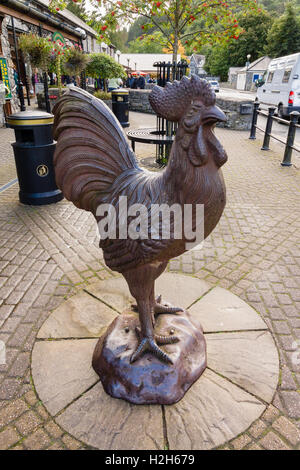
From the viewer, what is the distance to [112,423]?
85.7 inches

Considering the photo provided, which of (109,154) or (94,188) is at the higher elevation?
(109,154)

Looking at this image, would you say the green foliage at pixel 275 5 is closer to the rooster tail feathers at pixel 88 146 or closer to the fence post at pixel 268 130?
the fence post at pixel 268 130

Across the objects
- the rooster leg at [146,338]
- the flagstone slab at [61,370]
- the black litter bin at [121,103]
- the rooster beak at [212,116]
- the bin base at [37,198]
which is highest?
the rooster beak at [212,116]

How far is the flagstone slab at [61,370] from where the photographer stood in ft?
7.80

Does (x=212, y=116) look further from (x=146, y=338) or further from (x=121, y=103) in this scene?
(x=121, y=103)

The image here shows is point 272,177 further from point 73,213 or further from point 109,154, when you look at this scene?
point 109,154

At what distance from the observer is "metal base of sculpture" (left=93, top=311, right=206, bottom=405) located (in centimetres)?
231

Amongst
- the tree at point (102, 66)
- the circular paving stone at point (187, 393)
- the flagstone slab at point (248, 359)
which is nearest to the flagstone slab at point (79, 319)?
the circular paving stone at point (187, 393)

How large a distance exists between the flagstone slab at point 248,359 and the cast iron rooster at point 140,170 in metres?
0.54

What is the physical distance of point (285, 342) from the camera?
9.71 ft

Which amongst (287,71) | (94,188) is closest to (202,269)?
(94,188)

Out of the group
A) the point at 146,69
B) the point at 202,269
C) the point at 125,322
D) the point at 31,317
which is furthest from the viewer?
the point at 146,69
